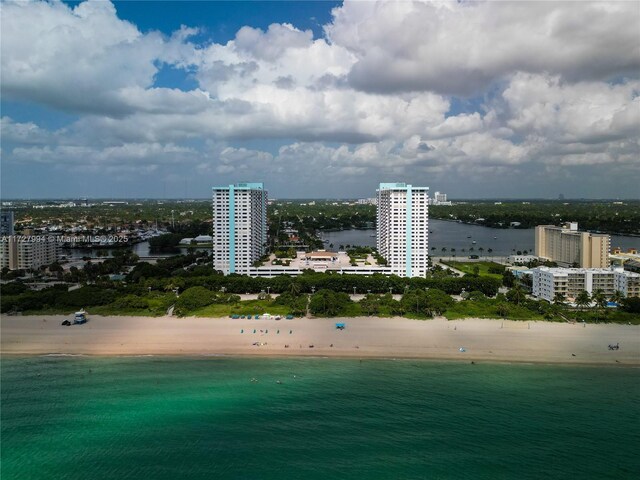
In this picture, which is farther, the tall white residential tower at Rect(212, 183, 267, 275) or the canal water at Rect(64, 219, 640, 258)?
the canal water at Rect(64, 219, 640, 258)

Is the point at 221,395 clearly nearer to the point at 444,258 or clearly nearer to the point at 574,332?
the point at 574,332

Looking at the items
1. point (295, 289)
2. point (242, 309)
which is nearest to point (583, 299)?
point (295, 289)

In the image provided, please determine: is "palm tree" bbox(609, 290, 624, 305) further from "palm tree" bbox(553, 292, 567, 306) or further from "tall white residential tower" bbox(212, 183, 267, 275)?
"tall white residential tower" bbox(212, 183, 267, 275)

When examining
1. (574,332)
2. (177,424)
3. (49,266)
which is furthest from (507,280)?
(49,266)

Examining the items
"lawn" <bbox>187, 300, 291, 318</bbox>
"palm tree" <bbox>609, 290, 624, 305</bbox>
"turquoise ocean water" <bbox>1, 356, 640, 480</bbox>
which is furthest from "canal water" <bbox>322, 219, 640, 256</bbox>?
"turquoise ocean water" <bbox>1, 356, 640, 480</bbox>

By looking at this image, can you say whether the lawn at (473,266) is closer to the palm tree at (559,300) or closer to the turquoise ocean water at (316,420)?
the palm tree at (559,300)

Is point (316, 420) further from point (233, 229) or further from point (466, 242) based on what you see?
point (466, 242)
